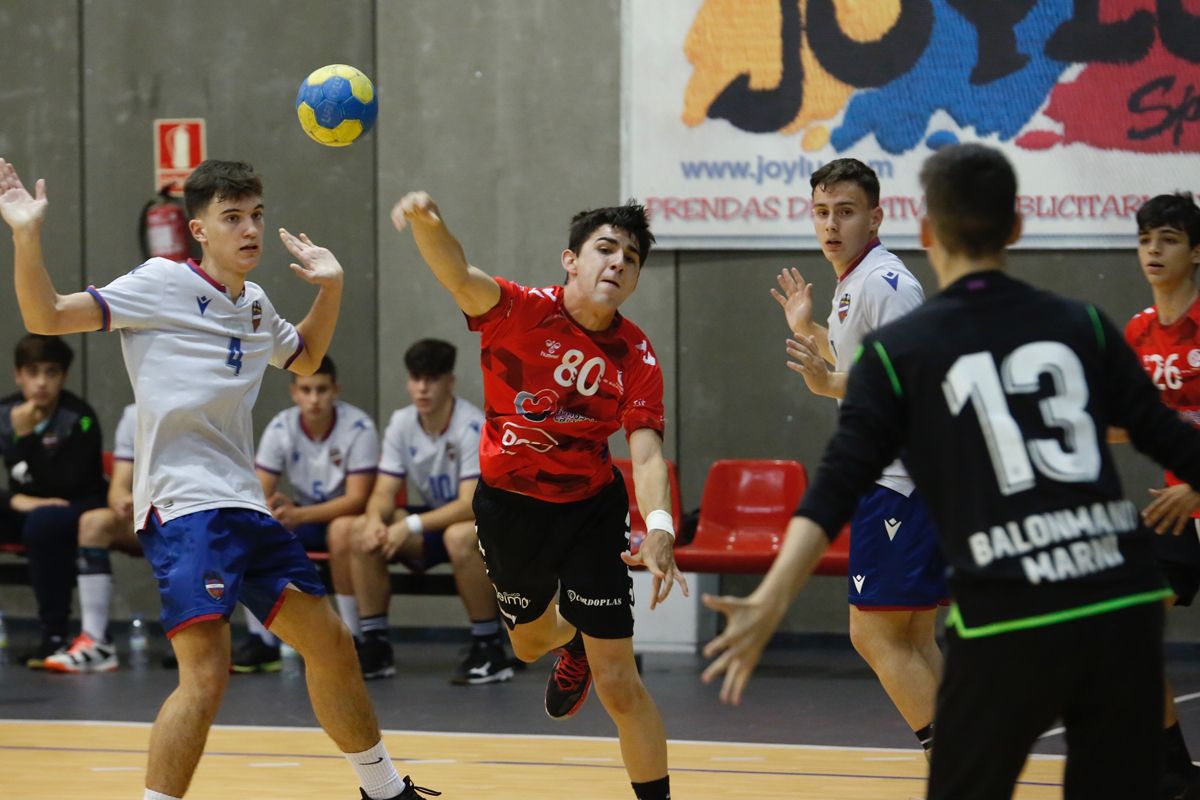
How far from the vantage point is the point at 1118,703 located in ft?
8.61

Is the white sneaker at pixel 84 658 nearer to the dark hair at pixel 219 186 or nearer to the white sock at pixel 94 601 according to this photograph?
the white sock at pixel 94 601

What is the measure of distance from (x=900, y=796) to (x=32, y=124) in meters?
7.48

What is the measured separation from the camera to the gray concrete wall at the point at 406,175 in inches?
368

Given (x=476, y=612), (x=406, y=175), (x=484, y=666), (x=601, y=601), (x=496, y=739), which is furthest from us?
(x=406, y=175)

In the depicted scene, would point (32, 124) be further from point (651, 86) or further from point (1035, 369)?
point (1035, 369)

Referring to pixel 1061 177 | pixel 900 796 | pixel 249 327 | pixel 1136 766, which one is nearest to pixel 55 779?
pixel 249 327

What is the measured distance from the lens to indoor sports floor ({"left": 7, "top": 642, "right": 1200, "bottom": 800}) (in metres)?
5.48

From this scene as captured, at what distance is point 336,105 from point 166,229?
A: 484 cm

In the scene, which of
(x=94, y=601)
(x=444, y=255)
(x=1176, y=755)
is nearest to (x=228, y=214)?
(x=444, y=255)

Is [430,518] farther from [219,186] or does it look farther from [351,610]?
[219,186]

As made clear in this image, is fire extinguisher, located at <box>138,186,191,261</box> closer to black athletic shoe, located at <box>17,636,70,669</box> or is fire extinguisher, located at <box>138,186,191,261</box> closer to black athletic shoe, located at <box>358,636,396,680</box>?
black athletic shoe, located at <box>17,636,70,669</box>

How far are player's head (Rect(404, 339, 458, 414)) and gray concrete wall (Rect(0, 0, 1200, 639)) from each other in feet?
3.69

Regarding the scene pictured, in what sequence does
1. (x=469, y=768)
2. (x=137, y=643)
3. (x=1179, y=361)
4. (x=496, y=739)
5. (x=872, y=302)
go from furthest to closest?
(x=137, y=643) → (x=496, y=739) → (x=469, y=768) → (x=1179, y=361) → (x=872, y=302)

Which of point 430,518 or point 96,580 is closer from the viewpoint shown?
point 430,518
